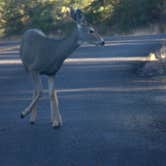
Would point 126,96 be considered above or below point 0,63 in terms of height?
above

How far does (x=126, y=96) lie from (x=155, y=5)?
65732 millimetres

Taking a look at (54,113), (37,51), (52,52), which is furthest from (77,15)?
(54,113)

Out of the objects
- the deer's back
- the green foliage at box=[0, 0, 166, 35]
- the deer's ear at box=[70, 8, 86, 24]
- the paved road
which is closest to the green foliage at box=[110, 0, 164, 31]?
the green foliage at box=[0, 0, 166, 35]

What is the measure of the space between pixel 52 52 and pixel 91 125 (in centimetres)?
144

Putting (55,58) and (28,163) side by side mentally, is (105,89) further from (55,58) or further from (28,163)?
(28,163)

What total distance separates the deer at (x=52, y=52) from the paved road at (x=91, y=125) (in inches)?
13.9

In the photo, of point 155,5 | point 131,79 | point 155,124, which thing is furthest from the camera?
point 155,5

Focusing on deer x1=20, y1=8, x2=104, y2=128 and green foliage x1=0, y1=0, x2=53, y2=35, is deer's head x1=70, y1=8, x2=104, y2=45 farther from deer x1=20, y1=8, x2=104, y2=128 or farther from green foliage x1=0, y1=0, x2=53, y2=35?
green foliage x1=0, y1=0, x2=53, y2=35

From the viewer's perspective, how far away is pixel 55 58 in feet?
43.5

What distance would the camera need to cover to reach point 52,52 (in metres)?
13.4

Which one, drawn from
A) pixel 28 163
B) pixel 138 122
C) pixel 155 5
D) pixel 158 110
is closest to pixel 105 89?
pixel 158 110

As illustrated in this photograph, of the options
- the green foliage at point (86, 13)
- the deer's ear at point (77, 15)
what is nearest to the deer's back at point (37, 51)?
the deer's ear at point (77, 15)

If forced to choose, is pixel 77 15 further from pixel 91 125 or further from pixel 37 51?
pixel 91 125

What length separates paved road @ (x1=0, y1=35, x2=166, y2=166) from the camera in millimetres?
10477
